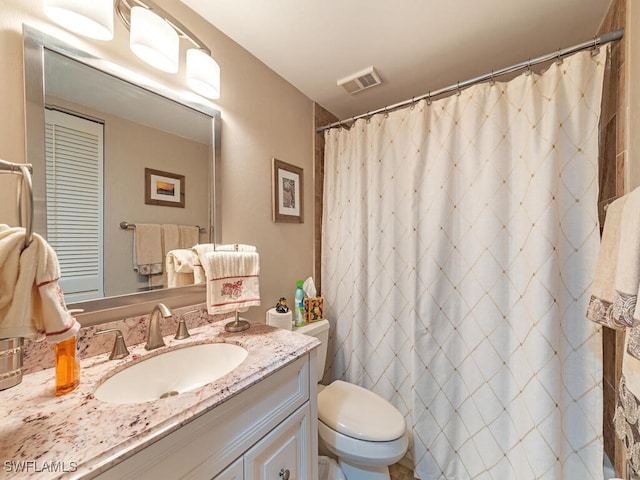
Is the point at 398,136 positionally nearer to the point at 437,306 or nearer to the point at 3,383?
the point at 437,306

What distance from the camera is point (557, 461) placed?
1.05m

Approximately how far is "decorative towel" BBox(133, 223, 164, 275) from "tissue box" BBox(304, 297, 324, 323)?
2.82 ft

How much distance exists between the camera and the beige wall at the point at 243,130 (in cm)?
70

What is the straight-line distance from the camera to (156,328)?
87cm

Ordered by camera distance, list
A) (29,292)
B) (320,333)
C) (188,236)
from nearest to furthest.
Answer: (29,292) < (188,236) < (320,333)

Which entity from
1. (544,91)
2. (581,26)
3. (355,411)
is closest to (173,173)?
(355,411)

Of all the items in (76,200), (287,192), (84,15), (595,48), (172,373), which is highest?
(595,48)

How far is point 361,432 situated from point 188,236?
111cm

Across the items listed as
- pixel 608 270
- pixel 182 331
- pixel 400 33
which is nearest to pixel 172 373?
pixel 182 331

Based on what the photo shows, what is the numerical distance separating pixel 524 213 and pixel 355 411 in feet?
3.95

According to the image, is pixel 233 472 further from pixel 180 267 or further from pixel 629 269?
pixel 629 269

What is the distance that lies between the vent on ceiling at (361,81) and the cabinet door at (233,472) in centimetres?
179

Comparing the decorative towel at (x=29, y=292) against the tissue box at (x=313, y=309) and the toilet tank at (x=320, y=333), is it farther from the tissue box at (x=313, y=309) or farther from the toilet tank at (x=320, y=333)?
the tissue box at (x=313, y=309)

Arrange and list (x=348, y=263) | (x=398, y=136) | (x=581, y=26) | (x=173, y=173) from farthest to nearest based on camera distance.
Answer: (x=348, y=263) < (x=398, y=136) < (x=581, y=26) < (x=173, y=173)
